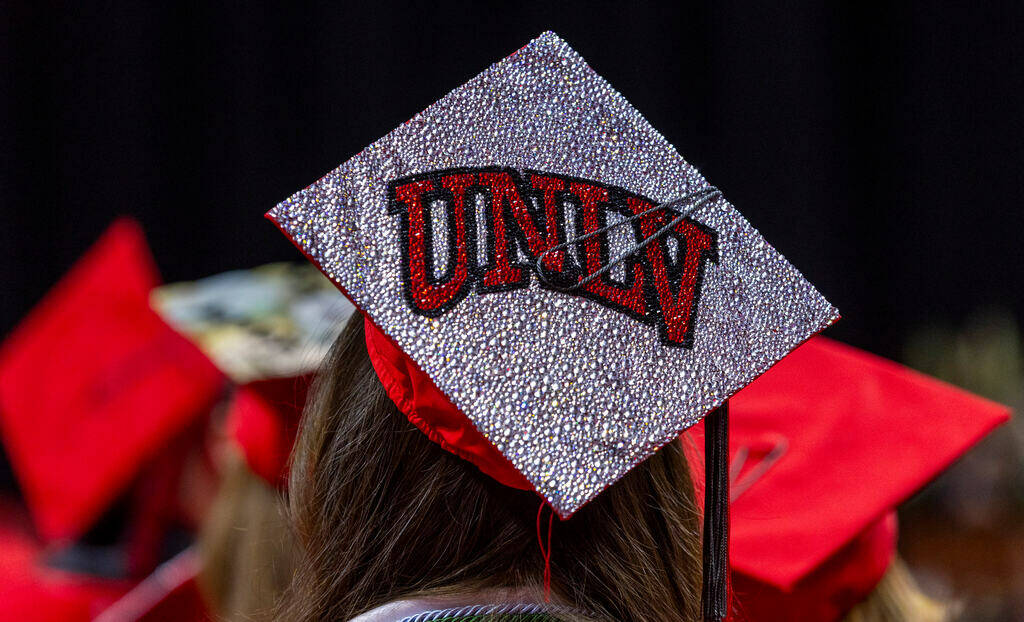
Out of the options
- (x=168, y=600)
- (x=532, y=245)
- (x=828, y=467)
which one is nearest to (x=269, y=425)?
(x=168, y=600)

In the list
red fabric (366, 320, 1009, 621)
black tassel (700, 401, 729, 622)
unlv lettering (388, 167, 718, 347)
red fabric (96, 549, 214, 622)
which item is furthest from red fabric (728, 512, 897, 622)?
red fabric (96, 549, 214, 622)

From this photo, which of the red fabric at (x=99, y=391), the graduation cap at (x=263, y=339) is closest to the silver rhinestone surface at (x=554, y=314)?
the graduation cap at (x=263, y=339)

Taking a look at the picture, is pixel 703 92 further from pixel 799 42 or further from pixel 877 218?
pixel 877 218

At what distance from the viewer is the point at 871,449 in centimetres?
107

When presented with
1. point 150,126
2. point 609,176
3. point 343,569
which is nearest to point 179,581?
point 343,569

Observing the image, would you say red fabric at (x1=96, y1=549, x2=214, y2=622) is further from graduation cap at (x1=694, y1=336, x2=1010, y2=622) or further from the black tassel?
the black tassel

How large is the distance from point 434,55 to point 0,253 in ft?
4.43

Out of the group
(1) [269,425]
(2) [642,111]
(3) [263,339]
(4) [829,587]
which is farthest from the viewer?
(2) [642,111]

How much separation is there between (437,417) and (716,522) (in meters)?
0.20

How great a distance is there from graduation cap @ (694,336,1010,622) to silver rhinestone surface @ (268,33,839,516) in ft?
1.19

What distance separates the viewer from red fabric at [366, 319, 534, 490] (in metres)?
Answer: 0.62

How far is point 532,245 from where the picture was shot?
0.65m

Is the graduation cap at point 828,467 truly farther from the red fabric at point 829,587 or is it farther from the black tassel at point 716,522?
the black tassel at point 716,522

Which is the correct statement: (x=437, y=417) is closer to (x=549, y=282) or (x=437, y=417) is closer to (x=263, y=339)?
(x=549, y=282)
